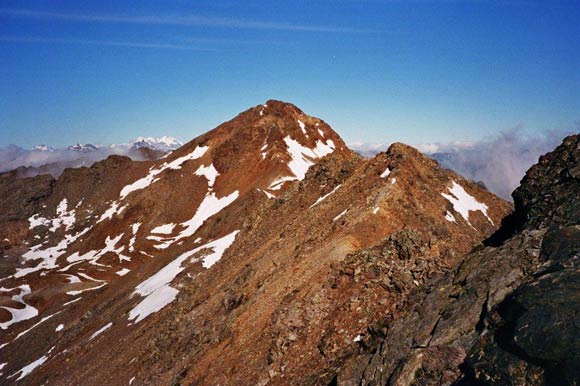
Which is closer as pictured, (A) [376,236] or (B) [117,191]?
(A) [376,236]

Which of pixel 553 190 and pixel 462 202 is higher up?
pixel 553 190

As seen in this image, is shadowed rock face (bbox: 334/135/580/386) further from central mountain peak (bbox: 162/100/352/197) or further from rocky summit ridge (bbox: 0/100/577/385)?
central mountain peak (bbox: 162/100/352/197)

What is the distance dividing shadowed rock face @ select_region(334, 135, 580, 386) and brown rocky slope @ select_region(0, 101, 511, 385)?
2.86 m

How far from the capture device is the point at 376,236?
30.9 metres

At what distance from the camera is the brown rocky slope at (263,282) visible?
24.2 metres

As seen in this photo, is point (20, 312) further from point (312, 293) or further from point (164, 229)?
point (312, 293)

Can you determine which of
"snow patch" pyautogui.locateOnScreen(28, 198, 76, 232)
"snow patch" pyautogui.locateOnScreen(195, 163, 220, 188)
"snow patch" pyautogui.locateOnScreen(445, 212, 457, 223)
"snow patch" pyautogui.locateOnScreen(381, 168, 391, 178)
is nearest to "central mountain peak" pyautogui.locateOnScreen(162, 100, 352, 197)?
"snow patch" pyautogui.locateOnScreen(195, 163, 220, 188)

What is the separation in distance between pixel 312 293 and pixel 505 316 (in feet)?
44.1

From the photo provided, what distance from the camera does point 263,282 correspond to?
32906 mm

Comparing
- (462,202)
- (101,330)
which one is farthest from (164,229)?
(462,202)

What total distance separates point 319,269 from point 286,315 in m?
4.18

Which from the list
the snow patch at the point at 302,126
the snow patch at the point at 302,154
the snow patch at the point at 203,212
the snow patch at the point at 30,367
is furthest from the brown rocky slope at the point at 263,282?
the snow patch at the point at 302,126

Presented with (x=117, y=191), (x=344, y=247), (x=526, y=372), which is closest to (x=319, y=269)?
(x=344, y=247)

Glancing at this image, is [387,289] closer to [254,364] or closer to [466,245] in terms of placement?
[254,364]
